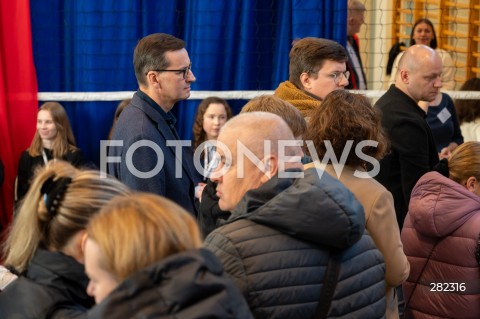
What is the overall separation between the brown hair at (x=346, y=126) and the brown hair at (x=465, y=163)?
0.76m

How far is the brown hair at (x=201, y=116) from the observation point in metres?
5.58

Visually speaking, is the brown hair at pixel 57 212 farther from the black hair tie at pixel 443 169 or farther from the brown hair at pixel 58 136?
the brown hair at pixel 58 136

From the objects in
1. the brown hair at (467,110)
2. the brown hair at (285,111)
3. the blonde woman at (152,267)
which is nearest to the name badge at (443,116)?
the brown hair at (467,110)

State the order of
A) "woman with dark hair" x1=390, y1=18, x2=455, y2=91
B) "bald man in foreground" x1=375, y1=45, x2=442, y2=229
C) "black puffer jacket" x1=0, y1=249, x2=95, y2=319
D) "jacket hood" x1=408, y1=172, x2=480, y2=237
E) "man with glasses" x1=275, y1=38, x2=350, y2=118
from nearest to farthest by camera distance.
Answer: "black puffer jacket" x1=0, y1=249, x2=95, y2=319 < "jacket hood" x1=408, y1=172, x2=480, y2=237 < "man with glasses" x1=275, y1=38, x2=350, y2=118 < "bald man in foreground" x1=375, y1=45, x2=442, y2=229 < "woman with dark hair" x1=390, y1=18, x2=455, y2=91

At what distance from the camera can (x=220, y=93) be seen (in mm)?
5828

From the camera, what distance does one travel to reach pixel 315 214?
6.88ft

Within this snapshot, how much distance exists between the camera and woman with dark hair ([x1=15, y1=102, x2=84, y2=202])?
542 centimetres

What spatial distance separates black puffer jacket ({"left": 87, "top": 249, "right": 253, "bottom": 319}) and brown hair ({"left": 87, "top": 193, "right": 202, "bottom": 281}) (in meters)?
0.04

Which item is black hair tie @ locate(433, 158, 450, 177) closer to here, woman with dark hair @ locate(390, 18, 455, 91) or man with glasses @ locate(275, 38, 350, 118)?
man with glasses @ locate(275, 38, 350, 118)

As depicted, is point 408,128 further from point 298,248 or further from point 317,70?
point 298,248

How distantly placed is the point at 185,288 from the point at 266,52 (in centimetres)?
449

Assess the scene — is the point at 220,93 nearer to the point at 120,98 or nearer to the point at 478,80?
the point at 120,98

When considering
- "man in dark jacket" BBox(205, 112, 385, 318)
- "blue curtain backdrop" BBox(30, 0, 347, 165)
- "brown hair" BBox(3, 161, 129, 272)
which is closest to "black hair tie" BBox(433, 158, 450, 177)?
"man in dark jacket" BBox(205, 112, 385, 318)

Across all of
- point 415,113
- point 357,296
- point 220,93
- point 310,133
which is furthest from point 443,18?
point 357,296
